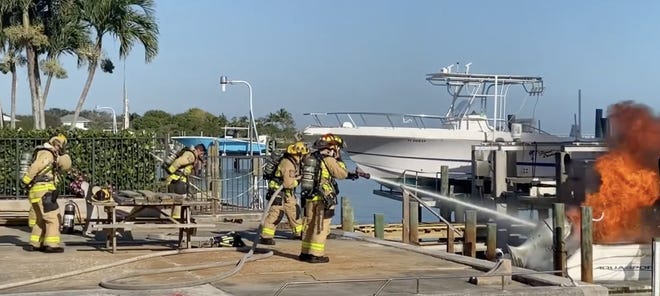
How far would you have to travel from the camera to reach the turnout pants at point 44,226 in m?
12.3

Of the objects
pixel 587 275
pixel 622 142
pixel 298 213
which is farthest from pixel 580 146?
pixel 298 213

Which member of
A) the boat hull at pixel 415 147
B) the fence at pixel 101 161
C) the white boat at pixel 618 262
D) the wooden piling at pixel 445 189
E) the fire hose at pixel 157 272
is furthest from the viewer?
the boat hull at pixel 415 147

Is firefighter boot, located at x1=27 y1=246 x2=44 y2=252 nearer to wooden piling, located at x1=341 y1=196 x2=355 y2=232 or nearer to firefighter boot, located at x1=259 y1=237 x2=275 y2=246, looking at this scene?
firefighter boot, located at x1=259 y1=237 x2=275 y2=246

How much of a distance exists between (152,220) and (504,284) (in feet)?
20.5

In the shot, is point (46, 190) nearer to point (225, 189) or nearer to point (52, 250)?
point (52, 250)

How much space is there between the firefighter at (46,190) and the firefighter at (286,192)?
3.00 meters

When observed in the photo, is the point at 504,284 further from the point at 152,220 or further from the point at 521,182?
the point at 521,182

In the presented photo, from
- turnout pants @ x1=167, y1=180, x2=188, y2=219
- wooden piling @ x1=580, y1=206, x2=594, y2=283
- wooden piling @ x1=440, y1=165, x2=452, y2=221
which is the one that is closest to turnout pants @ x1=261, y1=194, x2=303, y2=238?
turnout pants @ x1=167, y1=180, x2=188, y2=219

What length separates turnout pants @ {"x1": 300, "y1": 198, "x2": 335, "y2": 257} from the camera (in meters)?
11.6

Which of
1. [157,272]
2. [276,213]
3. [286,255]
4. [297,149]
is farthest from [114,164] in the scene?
[157,272]

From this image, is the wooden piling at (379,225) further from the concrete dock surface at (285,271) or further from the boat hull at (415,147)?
the boat hull at (415,147)

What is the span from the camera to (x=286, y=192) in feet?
45.0

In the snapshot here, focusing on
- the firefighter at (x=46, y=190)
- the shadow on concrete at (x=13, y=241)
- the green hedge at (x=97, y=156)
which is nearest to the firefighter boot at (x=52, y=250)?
the firefighter at (x=46, y=190)

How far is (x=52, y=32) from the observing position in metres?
25.1
